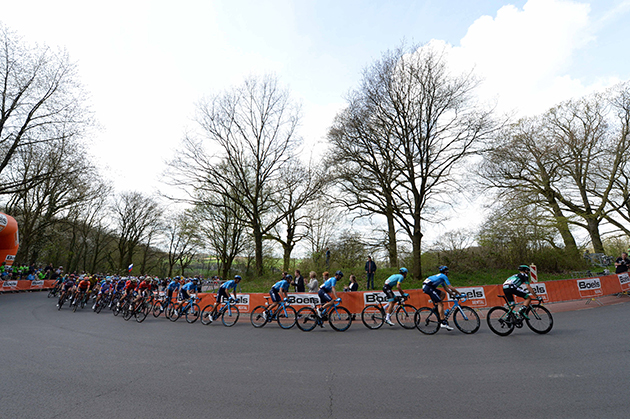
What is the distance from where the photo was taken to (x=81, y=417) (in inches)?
149

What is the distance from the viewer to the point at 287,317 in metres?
10.3

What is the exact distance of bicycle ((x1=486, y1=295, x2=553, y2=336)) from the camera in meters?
7.69

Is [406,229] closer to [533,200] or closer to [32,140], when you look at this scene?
[533,200]

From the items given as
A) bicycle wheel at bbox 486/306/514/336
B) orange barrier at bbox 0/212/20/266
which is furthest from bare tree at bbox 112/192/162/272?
bicycle wheel at bbox 486/306/514/336

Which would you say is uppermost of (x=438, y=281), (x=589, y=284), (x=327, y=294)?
(x=438, y=281)

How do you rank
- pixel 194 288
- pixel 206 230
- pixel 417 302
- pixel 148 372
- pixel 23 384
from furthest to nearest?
1. pixel 206 230
2. pixel 194 288
3. pixel 417 302
4. pixel 148 372
5. pixel 23 384

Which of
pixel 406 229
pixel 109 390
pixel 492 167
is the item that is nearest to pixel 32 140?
pixel 109 390

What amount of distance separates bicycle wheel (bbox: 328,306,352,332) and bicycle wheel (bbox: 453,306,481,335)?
3.09 meters

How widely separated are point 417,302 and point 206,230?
28.0m

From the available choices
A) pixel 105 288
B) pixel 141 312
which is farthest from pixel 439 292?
pixel 105 288

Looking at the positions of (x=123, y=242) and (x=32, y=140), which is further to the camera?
(x=123, y=242)

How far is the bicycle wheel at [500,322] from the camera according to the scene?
7.71m

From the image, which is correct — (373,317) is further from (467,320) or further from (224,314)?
(224,314)

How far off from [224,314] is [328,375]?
734 cm
